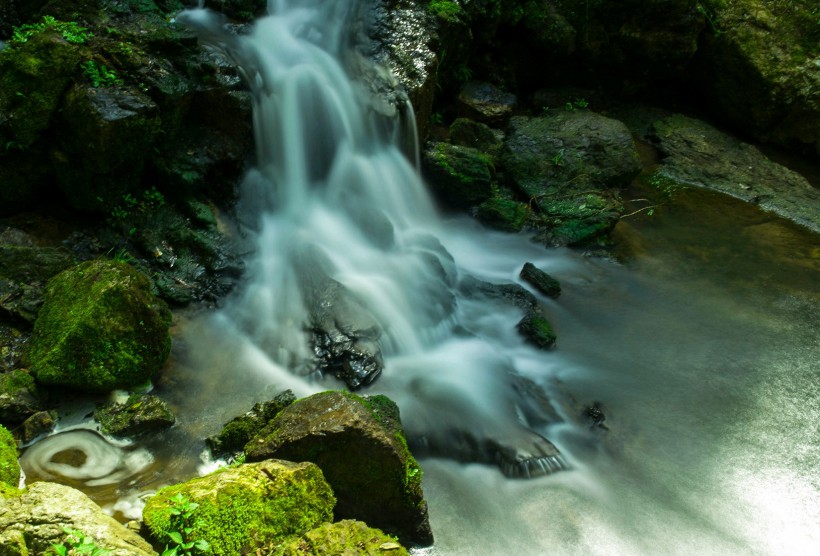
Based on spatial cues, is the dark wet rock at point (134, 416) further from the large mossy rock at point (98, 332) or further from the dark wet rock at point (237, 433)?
the dark wet rock at point (237, 433)

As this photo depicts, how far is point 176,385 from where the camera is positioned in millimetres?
5188

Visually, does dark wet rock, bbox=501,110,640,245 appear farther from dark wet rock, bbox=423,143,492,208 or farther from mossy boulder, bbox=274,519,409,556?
mossy boulder, bbox=274,519,409,556

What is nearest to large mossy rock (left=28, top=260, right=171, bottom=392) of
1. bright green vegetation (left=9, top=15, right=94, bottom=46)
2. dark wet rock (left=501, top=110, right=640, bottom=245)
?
bright green vegetation (left=9, top=15, right=94, bottom=46)

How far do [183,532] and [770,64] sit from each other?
39.8ft

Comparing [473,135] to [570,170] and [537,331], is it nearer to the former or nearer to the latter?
[570,170]

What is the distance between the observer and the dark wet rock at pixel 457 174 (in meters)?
8.70

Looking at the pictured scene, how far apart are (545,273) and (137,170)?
16.2 ft

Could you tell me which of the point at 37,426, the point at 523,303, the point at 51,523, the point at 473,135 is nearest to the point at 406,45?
the point at 473,135

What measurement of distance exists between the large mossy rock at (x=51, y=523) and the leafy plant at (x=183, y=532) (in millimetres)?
103

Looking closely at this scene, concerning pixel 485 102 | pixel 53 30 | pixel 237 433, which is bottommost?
pixel 237 433

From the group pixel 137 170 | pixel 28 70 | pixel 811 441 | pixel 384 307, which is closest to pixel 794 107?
pixel 811 441

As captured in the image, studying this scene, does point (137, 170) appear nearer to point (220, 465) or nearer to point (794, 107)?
point (220, 465)

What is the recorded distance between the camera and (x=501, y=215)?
8.62 m

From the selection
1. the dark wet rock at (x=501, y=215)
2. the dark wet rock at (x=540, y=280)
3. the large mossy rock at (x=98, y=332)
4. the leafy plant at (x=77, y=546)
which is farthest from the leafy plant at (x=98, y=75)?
the dark wet rock at (x=540, y=280)
